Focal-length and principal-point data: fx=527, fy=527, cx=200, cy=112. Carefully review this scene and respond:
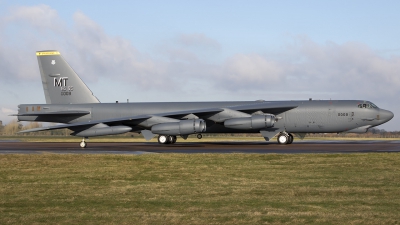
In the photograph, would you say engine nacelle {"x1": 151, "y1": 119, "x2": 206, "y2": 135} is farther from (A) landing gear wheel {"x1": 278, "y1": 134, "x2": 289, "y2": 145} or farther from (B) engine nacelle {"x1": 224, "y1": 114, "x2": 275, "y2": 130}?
(A) landing gear wheel {"x1": 278, "y1": 134, "x2": 289, "y2": 145}

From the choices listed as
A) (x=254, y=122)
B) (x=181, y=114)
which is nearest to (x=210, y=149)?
(x=254, y=122)

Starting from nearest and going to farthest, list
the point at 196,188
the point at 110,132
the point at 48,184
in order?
the point at 196,188 → the point at 48,184 → the point at 110,132

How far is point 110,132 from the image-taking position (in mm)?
33156

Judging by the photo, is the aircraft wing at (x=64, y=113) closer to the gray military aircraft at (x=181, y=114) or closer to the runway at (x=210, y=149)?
the gray military aircraft at (x=181, y=114)

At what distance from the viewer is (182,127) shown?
111ft

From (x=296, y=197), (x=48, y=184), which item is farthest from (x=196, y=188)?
(x=48, y=184)

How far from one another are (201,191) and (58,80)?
2942 centimetres

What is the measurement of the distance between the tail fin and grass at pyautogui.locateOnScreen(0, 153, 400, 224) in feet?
65.0

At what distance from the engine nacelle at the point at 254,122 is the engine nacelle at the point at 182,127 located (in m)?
2.45

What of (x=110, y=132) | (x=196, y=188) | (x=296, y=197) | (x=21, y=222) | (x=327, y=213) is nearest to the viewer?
(x=21, y=222)

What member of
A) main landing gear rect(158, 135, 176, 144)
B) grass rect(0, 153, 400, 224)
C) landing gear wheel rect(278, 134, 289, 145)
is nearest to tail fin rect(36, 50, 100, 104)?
main landing gear rect(158, 135, 176, 144)

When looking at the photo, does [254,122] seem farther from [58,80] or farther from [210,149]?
[58,80]

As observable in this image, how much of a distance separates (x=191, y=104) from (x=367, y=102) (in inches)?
486

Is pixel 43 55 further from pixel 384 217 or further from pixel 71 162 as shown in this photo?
pixel 384 217
